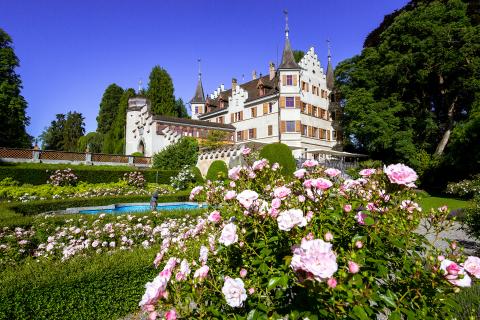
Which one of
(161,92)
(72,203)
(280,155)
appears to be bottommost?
(72,203)

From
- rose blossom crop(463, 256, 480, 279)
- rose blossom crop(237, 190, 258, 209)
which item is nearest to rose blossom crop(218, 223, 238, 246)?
rose blossom crop(237, 190, 258, 209)

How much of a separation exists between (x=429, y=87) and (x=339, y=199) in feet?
112

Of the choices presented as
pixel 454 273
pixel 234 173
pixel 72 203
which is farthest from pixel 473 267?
pixel 72 203

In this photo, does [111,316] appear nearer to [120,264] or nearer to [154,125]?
[120,264]

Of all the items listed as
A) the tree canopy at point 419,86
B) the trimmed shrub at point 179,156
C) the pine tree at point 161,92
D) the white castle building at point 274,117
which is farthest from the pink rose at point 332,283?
the pine tree at point 161,92

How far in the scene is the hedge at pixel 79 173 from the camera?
67.9 feet

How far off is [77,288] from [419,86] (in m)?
34.7

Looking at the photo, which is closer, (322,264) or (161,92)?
(322,264)

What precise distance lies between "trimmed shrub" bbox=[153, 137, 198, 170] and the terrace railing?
10.0 ft

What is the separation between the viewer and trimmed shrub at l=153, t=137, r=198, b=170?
29250 millimetres

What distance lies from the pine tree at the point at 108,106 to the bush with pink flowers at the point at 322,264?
60.9 metres

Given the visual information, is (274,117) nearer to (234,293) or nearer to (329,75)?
(329,75)

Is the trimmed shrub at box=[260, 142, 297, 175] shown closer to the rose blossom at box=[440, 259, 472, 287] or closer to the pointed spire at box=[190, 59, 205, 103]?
the rose blossom at box=[440, 259, 472, 287]

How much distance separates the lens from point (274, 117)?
3612 centimetres
